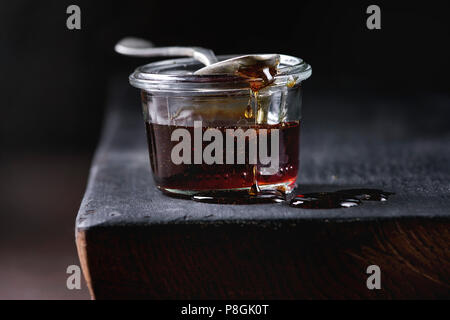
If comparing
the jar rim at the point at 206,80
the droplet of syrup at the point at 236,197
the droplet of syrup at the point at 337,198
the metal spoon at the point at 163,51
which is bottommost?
the droplet of syrup at the point at 337,198

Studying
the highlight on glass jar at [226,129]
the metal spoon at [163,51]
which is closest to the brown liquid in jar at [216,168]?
the highlight on glass jar at [226,129]

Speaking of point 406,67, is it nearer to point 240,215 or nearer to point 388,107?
point 388,107

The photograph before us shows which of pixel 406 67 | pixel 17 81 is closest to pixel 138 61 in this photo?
pixel 17 81

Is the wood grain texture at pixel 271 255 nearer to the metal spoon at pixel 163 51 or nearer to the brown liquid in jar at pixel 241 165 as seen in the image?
the brown liquid in jar at pixel 241 165

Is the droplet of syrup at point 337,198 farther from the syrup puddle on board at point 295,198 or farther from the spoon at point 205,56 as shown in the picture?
the spoon at point 205,56

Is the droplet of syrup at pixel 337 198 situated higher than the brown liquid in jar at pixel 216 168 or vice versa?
the brown liquid in jar at pixel 216 168

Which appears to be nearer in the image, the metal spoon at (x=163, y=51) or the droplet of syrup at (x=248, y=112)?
the droplet of syrup at (x=248, y=112)

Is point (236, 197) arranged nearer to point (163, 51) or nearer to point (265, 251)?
point (265, 251)
